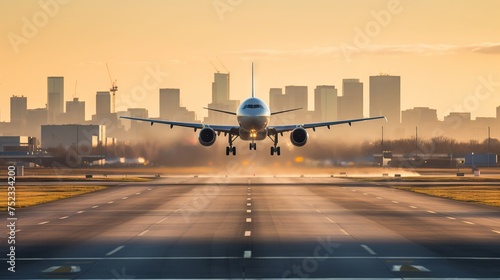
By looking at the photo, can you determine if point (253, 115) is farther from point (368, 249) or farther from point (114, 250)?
point (114, 250)

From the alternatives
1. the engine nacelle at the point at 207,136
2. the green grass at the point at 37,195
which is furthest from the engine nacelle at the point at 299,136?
the green grass at the point at 37,195

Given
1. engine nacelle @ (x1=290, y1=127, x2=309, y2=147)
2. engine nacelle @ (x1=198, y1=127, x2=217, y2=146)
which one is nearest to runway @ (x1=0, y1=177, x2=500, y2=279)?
engine nacelle @ (x1=198, y1=127, x2=217, y2=146)

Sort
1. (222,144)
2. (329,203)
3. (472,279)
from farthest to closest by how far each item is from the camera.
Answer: (222,144), (329,203), (472,279)

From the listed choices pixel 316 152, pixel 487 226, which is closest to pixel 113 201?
pixel 487 226

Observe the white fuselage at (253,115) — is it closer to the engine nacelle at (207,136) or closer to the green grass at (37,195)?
the engine nacelle at (207,136)

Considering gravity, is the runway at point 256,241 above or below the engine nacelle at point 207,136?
below

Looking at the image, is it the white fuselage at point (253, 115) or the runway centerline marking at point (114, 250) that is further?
the white fuselage at point (253, 115)

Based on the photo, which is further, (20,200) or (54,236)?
(20,200)

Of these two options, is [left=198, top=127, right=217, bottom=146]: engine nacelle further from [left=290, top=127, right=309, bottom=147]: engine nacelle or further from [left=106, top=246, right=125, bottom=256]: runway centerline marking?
[left=106, top=246, right=125, bottom=256]: runway centerline marking

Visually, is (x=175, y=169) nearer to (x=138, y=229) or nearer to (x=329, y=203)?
(x=329, y=203)
